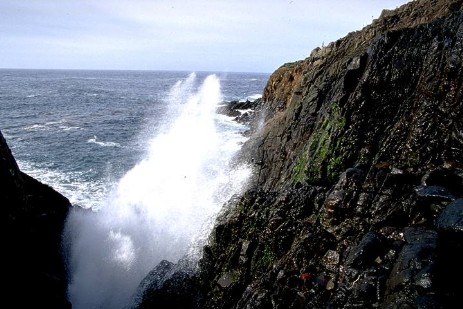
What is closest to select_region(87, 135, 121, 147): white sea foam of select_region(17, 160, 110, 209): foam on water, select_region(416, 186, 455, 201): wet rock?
select_region(17, 160, 110, 209): foam on water

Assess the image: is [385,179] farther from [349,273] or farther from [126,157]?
[126,157]

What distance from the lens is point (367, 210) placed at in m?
10.3

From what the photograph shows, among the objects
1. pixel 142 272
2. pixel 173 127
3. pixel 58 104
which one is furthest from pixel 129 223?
pixel 58 104

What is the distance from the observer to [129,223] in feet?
67.2

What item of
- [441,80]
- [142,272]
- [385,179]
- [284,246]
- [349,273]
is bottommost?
[142,272]

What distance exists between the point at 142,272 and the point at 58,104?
65034 millimetres

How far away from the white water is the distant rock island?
1.29 meters

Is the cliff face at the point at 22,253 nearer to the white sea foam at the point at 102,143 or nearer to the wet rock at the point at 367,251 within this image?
the wet rock at the point at 367,251

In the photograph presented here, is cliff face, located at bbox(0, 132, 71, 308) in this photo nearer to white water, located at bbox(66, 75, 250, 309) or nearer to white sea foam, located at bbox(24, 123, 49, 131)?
white water, located at bbox(66, 75, 250, 309)

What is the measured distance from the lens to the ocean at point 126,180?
17234mm

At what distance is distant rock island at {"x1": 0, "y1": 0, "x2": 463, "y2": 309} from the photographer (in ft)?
25.7

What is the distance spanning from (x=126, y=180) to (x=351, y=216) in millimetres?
22292

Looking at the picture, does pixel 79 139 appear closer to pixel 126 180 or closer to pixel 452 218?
pixel 126 180

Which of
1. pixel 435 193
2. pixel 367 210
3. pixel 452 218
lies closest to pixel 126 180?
pixel 367 210
